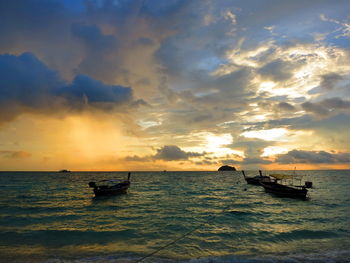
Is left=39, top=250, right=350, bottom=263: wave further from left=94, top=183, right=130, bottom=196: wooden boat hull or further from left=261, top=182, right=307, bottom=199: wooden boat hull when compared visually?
left=94, top=183, right=130, bottom=196: wooden boat hull

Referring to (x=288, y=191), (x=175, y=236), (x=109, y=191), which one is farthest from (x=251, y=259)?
(x=109, y=191)

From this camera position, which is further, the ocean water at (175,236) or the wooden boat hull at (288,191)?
the wooden boat hull at (288,191)

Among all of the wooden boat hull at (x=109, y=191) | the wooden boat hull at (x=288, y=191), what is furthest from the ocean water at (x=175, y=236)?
the wooden boat hull at (x=109, y=191)

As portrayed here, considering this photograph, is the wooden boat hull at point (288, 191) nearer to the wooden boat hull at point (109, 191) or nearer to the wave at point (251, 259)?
the wave at point (251, 259)

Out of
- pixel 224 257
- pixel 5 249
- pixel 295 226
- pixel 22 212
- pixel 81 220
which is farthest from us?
pixel 22 212

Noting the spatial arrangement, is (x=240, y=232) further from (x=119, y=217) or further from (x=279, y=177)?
(x=279, y=177)

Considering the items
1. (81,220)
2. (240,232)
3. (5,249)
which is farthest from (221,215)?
(5,249)

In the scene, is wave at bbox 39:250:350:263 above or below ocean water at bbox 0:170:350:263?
above

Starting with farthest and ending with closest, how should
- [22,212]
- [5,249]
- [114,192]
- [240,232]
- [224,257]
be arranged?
[114,192] < [22,212] < [240,232] < [5,249] < [224,257]

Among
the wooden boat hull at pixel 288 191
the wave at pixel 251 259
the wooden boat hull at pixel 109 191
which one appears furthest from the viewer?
the wooden boat hull at pixel 109 191

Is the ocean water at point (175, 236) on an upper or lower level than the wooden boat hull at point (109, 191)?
lower

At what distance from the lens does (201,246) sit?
48.1 ft

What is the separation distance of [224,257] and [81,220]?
16223 mm

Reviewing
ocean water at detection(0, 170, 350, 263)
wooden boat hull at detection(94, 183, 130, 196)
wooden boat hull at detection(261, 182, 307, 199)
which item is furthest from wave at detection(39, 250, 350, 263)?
wooden boat hull at detection(94, 183, 130, 196)
